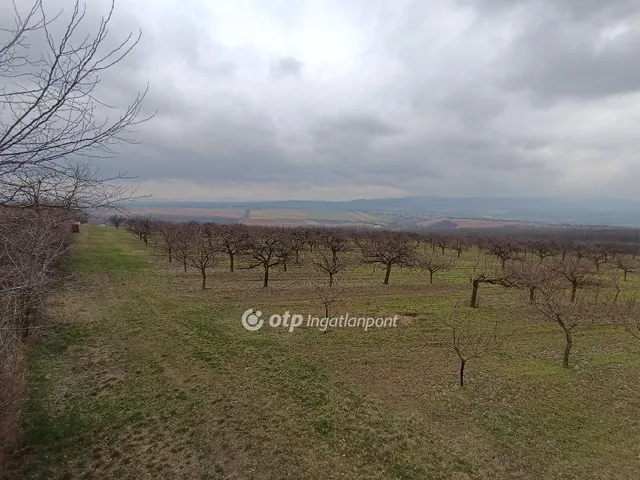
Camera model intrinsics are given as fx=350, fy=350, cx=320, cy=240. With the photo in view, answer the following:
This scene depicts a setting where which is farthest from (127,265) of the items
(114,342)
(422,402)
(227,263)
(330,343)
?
(422,402)

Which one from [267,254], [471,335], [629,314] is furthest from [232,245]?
[629,314]

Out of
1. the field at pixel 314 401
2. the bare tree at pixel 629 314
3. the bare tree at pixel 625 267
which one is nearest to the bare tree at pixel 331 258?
the field at pixel 314 401

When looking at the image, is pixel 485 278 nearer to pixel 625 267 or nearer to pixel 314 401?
pixel 625 267

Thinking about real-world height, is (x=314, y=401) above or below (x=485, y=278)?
below

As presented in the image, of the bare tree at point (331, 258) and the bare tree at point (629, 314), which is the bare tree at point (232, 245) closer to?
the bare tree at point (331, 258)

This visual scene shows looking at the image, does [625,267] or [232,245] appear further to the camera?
[232,245]

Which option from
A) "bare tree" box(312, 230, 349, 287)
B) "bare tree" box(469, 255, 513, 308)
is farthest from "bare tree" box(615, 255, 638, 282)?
"bare tree" box(312, 230, 349, 287)
